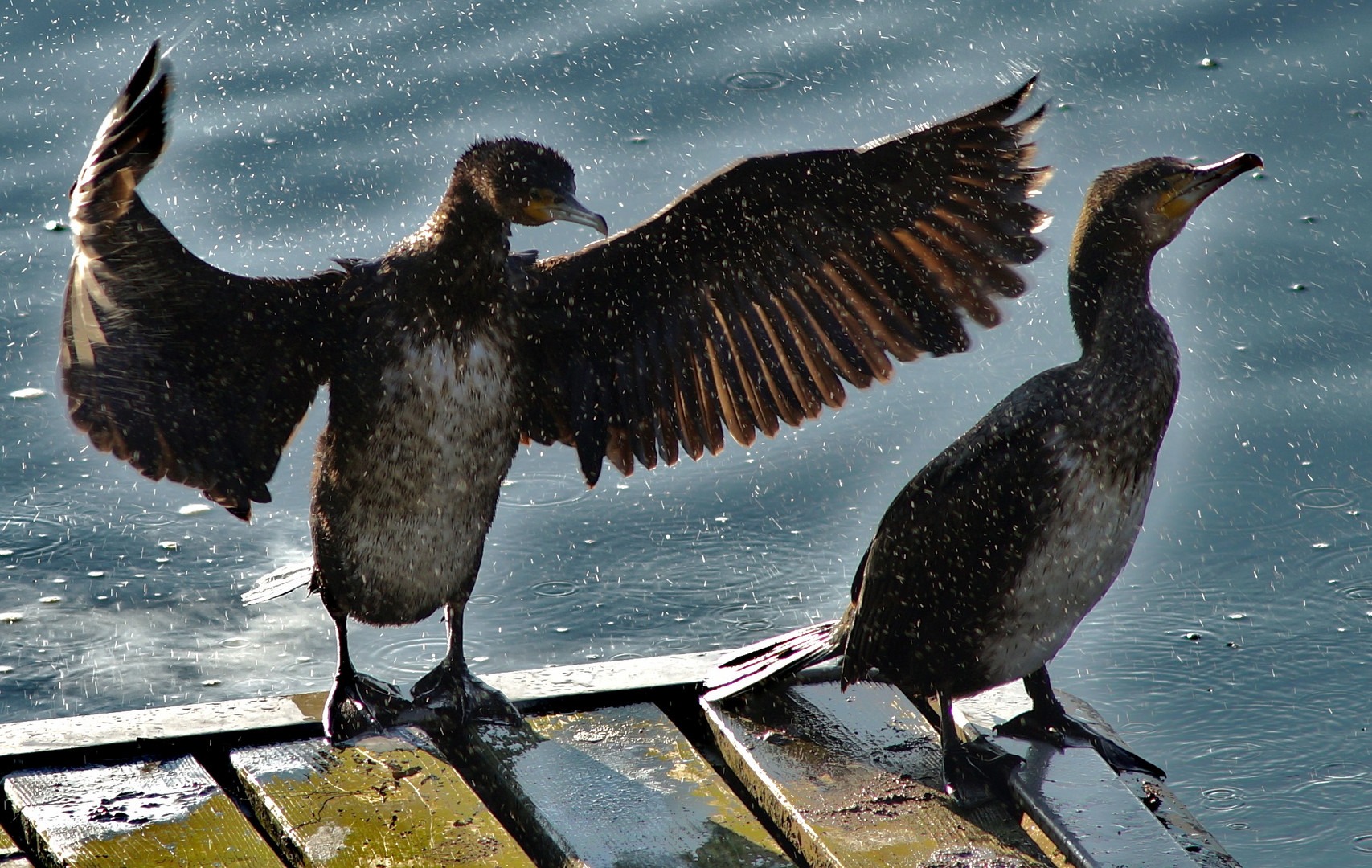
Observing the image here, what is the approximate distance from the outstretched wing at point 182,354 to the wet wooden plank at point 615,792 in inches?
28.2

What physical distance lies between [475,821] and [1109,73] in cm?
450

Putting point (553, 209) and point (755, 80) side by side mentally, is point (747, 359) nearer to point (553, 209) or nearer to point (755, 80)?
point (553, 209)

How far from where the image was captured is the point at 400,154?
6.26 metres

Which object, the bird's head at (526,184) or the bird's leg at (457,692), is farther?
the bird's leg at (457,692)

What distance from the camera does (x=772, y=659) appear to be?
3.25m

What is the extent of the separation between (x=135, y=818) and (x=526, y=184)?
127 cm

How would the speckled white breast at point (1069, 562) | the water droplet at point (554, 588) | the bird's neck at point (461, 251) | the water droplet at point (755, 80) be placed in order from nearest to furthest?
the speckled white breast at point (1069, 562) → the bird's neck at point (461, 251) → the water droplet at point (554, 588) → the water droplet at point (755, 80)

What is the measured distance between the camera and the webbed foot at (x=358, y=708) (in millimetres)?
3178


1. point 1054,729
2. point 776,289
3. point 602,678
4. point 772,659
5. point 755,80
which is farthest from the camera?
point 755,80

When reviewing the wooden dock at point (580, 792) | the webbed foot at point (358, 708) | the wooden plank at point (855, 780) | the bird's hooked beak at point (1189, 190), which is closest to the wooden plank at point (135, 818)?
the wooden dock at point (580, 792)

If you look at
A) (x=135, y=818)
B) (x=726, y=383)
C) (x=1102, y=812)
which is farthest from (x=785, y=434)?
(x=135, y=818)

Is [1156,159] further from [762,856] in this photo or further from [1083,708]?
[762,856]

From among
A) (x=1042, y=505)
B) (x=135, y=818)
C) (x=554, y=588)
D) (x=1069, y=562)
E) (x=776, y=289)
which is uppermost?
(x=776, y=289)

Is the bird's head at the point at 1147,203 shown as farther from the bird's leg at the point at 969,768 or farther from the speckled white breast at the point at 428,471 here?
the speckled white breast at the point at 428,471
